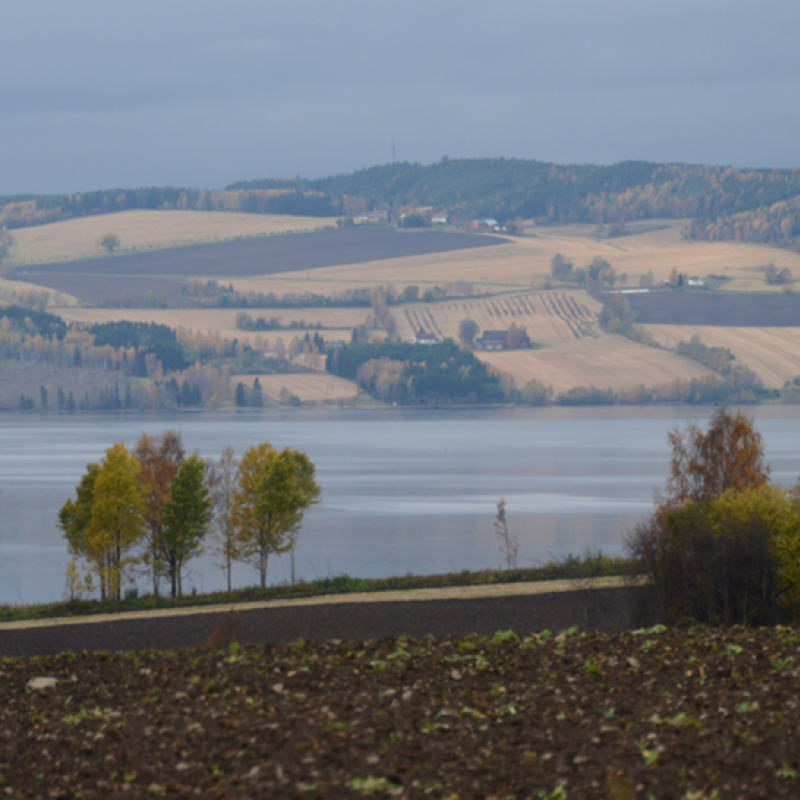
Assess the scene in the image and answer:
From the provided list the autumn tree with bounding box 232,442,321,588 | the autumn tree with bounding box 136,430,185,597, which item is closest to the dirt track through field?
the autumn tree with bounding box 232,442,321,588

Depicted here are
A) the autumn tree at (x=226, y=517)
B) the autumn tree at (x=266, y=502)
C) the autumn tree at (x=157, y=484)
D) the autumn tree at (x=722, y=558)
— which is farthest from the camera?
the autumn tree at (x=226, y=517)

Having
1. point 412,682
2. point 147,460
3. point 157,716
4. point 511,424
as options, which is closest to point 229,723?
point 157,716

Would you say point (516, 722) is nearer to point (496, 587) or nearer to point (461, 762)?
point (461, 762)

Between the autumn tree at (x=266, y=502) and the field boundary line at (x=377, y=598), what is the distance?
458 inches

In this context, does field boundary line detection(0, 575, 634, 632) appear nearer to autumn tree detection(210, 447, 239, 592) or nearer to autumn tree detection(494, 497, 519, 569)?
autumn tree detection(494, 497, 519, 569)

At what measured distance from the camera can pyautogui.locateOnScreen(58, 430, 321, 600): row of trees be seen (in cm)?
3703

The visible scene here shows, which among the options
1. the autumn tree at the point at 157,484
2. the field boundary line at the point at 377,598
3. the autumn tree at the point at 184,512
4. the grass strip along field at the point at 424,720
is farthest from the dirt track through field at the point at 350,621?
the autumn tree at the point at 157,484

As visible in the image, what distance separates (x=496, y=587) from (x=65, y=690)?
15.3m

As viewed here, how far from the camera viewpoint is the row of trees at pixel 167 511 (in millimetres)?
37031

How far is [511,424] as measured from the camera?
198 metres

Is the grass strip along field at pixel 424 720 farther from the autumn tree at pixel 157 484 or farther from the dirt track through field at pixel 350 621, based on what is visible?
the autumn tree at pixel 157 484

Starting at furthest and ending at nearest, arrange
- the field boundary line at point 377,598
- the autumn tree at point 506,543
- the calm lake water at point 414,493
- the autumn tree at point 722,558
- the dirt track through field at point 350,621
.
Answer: the calm lake water at point 414,493 → the autumn tree at point 506,543 → the field boundary line at point 377,598 → the dirt track through field at point 350,621 → the autumn tree at point 722,558

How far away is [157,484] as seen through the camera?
4253cm

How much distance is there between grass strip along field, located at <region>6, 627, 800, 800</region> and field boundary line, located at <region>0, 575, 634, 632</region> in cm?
997
